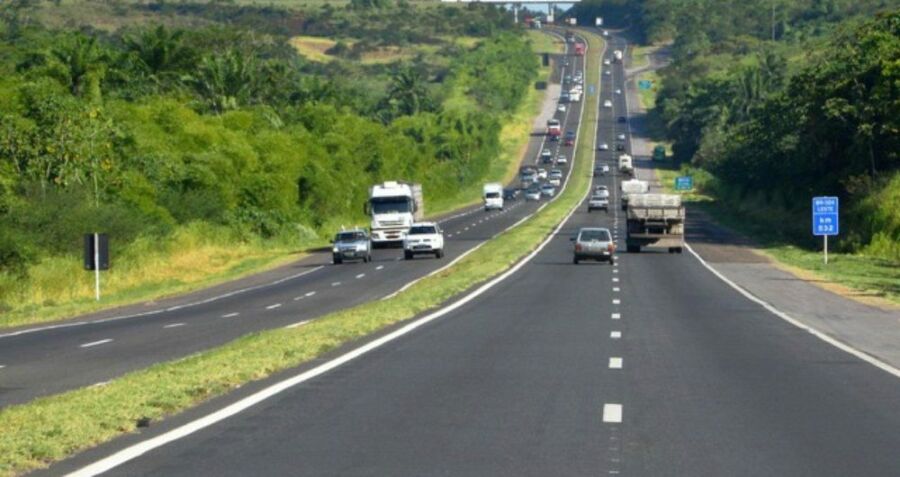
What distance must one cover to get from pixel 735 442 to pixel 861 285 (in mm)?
36753

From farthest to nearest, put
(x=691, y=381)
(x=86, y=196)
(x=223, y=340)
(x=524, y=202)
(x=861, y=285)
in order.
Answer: (x=524, y=202), (x=86, y=196), (x=861, y=285), (x=223, y=340), (x=691, y=381)

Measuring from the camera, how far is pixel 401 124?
157 meters

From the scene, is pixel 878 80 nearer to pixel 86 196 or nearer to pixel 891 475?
pixel 86 196

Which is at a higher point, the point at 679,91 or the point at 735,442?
the point at 679,91

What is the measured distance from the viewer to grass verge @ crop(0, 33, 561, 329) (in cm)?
4647

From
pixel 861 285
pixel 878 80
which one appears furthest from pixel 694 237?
pixel 861 285

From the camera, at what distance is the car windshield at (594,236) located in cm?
6134

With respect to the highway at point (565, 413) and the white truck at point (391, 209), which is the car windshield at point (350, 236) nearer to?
the white truck at point (391, 209)


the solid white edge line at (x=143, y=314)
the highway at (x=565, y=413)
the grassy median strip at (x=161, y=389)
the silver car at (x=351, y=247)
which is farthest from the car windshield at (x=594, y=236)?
the highway at (x=565, y=413)

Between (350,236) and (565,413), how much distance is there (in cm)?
5092

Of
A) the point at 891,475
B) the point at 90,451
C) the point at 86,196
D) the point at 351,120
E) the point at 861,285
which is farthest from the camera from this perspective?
the point at 351,120

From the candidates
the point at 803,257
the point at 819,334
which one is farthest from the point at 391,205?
the point at 819,334

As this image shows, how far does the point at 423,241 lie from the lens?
6612 centimetres

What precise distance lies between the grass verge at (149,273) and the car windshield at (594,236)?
41.6 feet
